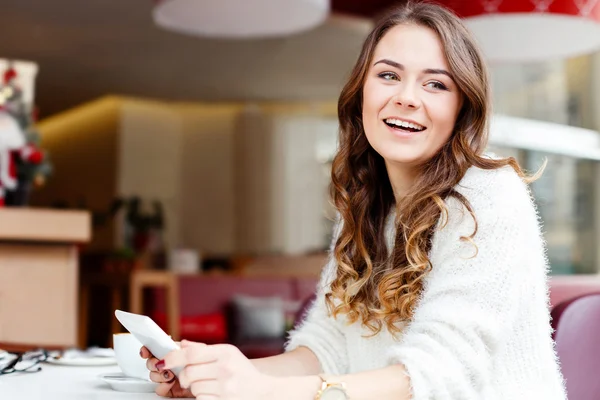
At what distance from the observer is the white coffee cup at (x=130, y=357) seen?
1283mm

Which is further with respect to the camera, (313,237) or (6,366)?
(313,237)

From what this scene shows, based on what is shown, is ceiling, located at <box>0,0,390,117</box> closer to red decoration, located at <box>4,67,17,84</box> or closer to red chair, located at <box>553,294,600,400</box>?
red decoration, located at <box>4,67,17,84</box>

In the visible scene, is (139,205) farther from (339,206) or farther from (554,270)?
(339,206)

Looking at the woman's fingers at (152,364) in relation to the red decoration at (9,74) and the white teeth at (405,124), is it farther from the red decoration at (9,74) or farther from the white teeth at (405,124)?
the red decoration at (9,74)

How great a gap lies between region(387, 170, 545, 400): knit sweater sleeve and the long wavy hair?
0.03m

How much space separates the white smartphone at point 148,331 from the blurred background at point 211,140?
818mm

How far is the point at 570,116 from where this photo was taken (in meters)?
7.67

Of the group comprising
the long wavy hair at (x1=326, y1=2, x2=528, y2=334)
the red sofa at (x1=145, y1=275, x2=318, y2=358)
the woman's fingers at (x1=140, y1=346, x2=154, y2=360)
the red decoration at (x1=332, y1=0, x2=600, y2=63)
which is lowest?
the red sofa at (x1=145, y1=275, x2=318, y2=358)

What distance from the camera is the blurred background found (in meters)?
4.20

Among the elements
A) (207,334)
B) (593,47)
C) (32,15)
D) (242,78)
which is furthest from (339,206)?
(242,78)

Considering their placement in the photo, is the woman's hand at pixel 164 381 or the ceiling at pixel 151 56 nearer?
the woman's hand at pixel 164 381

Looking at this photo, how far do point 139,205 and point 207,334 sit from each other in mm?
4382

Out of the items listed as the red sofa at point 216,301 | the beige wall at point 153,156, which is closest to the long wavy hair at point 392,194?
the red sofa at point 216,301

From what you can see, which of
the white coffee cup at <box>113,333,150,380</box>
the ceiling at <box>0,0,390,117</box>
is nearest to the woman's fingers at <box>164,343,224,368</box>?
the white coffee cup at <box>113,333,150,380</box>
